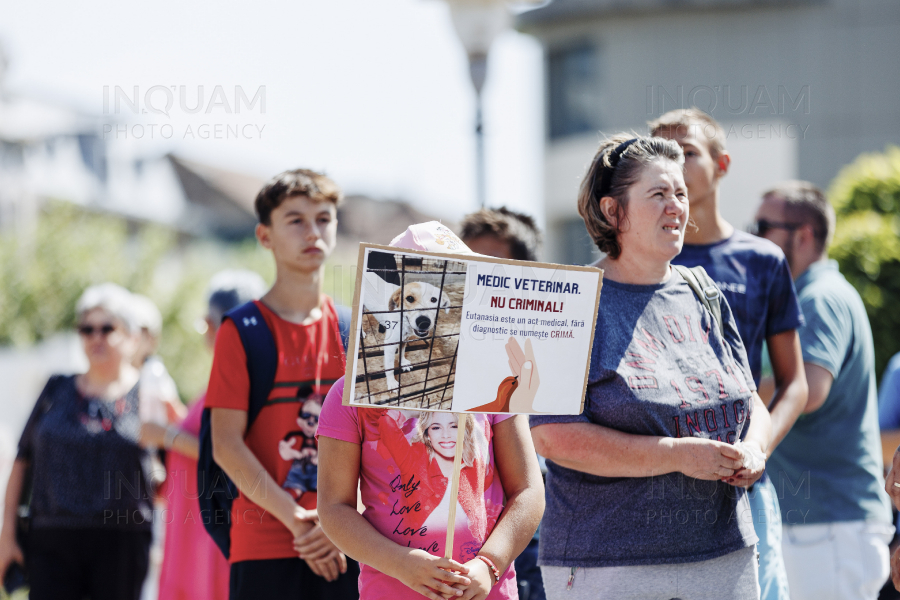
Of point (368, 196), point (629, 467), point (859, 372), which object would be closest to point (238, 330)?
point (629, 467)

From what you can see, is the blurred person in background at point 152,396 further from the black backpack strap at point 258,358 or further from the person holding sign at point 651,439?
the person holding sign at point 651,439

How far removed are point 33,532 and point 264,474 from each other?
2134mm

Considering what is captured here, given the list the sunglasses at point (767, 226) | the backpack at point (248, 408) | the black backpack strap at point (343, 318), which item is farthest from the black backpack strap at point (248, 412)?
the sunglasses at point (767, 226)

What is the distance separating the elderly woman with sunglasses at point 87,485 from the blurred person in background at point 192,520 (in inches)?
5.8

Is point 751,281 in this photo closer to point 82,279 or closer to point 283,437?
point 283,437

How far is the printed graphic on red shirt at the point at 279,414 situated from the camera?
336cm

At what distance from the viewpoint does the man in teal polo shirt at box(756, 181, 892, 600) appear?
3721 millimetres

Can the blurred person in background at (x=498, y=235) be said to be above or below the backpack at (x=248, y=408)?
above

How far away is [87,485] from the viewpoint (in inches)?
188

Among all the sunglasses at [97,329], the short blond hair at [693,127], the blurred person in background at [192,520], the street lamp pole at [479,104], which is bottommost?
the blurred person in background at [192,520]

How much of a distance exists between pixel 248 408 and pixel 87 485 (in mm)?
1858

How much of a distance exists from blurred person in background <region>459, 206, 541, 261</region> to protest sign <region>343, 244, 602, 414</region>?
1741mm

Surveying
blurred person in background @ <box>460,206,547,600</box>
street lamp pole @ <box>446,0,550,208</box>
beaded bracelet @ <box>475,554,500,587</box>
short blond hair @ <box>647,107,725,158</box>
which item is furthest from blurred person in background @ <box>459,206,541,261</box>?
street lamp pole @ <box>446,0,550,208</box>

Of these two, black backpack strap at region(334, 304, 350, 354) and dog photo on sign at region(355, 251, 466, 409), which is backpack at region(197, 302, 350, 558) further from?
dog photo on sign at region(355, 251, 466, 409)
